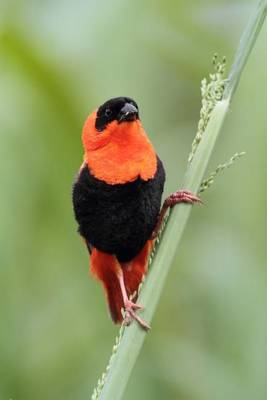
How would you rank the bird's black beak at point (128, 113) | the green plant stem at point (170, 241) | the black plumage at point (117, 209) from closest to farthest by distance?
the green plant stem at point (170, 241) → the bird's black beak at point (128, 113) → the black plumage at point (117, 209)

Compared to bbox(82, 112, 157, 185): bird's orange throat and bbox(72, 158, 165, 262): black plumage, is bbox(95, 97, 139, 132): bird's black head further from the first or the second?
bbox(72, 158, 165, 262): black plumage

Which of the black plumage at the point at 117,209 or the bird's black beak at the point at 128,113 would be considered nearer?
the bird's black beak at the point at 128,113

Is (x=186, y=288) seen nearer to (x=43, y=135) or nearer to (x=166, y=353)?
(x=166, y=353)

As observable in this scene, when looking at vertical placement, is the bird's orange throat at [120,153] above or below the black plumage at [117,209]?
above

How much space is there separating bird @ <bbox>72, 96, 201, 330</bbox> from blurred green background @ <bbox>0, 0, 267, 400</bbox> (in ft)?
0.26

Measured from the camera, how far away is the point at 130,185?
1846mm

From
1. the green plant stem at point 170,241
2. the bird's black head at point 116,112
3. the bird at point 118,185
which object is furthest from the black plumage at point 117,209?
the green plant stem at point 170,241

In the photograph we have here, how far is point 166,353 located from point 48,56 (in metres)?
0.87

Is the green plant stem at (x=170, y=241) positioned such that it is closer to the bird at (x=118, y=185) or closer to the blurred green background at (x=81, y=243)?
the bird at (x=118, y=185)

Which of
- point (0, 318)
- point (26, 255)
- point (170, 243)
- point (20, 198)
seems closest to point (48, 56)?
point (20, 198)

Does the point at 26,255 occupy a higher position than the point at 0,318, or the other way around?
the point at 26,255

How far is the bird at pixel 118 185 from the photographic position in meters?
1.77

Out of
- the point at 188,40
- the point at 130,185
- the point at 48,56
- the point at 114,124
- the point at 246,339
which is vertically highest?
the point at 188,40

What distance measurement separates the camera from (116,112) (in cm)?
179
